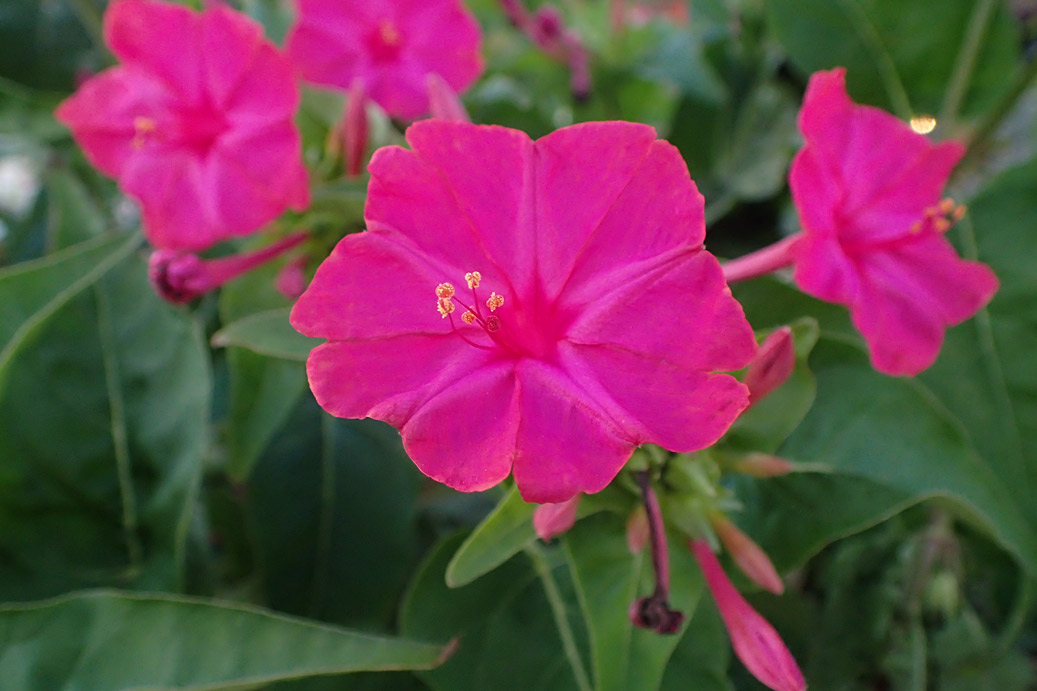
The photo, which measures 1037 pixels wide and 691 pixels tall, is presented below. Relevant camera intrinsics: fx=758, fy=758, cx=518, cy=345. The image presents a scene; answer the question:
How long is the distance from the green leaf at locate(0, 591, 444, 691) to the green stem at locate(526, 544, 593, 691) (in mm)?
160

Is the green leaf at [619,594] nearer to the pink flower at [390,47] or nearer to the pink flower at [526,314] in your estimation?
the pink flower at [526,314]

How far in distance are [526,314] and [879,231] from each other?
1.21ft

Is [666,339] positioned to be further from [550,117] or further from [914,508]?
[550,117]

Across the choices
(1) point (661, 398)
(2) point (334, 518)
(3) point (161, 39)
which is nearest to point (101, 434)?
(2) point (334, 518)

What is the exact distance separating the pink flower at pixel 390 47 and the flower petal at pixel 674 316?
0.54 meters

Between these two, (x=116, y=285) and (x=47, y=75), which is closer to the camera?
(x=116, y=285)

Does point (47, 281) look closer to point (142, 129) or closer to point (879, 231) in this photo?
point (142, 129)

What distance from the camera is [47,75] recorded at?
1.37m

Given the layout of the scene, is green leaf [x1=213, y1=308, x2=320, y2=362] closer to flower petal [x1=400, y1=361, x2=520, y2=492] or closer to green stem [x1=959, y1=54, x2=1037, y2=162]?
flower petal [x1=400, y1=361, x2=520, y2=492]

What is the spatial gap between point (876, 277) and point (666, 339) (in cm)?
29

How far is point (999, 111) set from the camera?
1.06 metres

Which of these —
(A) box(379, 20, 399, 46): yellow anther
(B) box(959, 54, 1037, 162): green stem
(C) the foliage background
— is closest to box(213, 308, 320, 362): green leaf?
(C) the foliage background

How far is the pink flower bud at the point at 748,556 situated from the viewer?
62 centimetres

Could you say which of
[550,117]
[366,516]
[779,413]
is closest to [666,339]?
[779,413]
